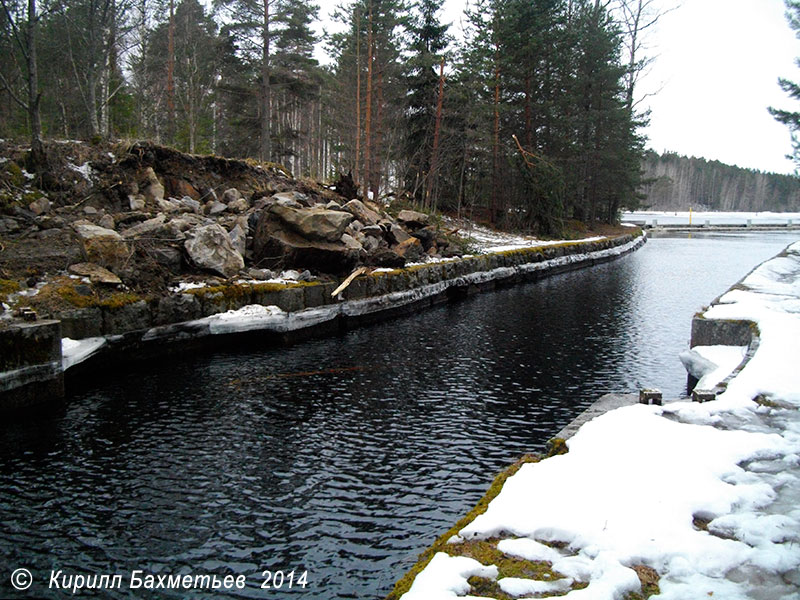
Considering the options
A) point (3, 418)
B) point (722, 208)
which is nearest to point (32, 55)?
point (3, 418)

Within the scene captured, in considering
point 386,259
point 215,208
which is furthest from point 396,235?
point 215,208

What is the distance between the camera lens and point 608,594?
8.93ft

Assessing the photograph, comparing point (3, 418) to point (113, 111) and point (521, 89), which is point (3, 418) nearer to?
point (113, 111)

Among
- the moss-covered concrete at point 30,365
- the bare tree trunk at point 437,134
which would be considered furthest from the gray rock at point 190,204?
the bare tree trunk at point 437,134

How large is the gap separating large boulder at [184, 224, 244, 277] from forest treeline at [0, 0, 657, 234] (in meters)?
11.5

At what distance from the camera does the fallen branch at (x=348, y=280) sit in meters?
12.7

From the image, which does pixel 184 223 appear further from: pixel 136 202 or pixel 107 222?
pixel 136 202

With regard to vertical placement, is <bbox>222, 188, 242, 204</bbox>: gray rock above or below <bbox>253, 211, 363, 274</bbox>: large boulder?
above

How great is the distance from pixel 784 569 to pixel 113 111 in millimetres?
25832

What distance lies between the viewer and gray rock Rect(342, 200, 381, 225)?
16.8m

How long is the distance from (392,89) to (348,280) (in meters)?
20.2

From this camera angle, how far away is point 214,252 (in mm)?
11859

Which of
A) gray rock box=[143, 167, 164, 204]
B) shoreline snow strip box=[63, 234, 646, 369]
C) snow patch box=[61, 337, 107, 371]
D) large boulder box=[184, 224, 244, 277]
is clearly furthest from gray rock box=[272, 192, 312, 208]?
snow patch box=[61, 337, 107, 371]

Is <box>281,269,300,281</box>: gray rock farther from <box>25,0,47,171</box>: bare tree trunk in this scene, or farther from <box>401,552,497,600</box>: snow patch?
<box>401,552,497,600</box>: snow patch
